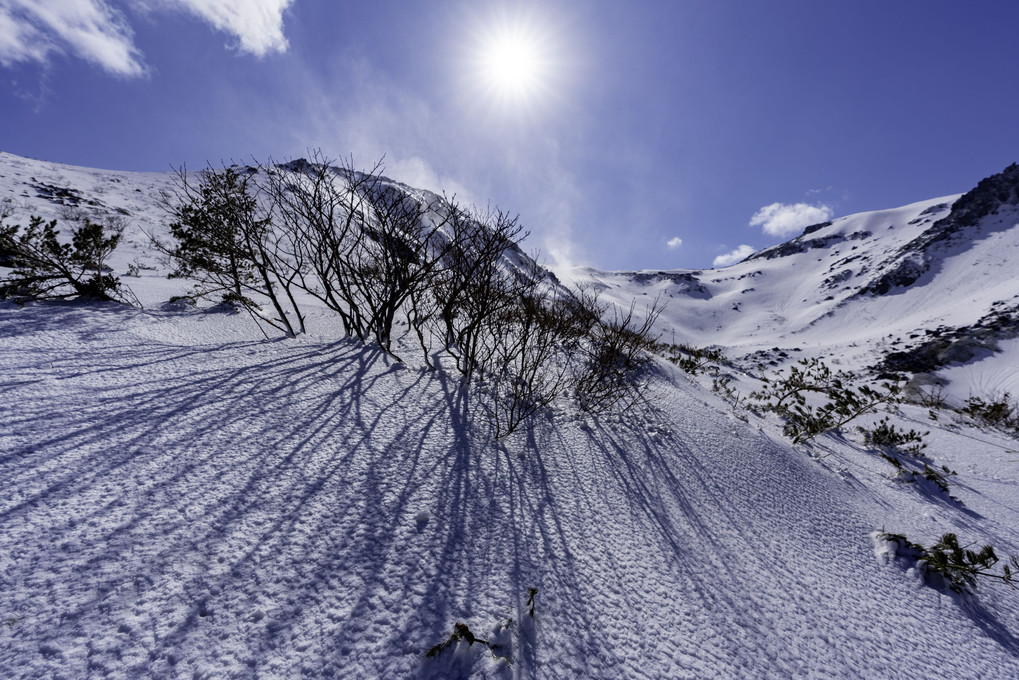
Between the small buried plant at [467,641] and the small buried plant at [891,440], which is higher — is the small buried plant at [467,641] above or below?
below

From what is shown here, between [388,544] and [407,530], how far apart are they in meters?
0.09

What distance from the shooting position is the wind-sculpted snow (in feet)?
2.98

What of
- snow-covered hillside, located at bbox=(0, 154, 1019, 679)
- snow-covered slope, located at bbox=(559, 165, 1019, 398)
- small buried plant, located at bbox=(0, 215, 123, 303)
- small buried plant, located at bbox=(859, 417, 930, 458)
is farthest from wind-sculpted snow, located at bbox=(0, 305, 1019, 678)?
snow-covered slope, located at bbox=(559, 165, 1019, 398)

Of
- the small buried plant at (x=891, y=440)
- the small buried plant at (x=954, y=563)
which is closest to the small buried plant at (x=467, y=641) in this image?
the small buried plant at (x=954, y=563)

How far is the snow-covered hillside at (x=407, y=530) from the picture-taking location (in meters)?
0.92

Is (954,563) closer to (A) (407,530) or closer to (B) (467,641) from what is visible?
(B) (467,641)

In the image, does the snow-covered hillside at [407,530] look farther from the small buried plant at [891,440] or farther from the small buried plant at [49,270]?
the small buried plant at [891,440]

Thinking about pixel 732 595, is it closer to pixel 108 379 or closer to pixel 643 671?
pixel 643 671

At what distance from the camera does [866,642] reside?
134 centimetres

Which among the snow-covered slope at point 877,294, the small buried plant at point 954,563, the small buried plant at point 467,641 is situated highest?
the snow-covered slope at point 877,294

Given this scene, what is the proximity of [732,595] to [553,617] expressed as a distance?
2.60 feet

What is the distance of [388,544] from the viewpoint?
1.26 metres

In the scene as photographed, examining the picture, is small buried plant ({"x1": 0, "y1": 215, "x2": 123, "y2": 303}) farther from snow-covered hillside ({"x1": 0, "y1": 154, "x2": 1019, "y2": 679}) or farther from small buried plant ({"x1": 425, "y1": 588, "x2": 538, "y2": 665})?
small buried plant ({"x1": 425, "y1": 588, "x2": 538, "y2": 665})

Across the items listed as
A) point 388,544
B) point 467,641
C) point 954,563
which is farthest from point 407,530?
point 954,563
